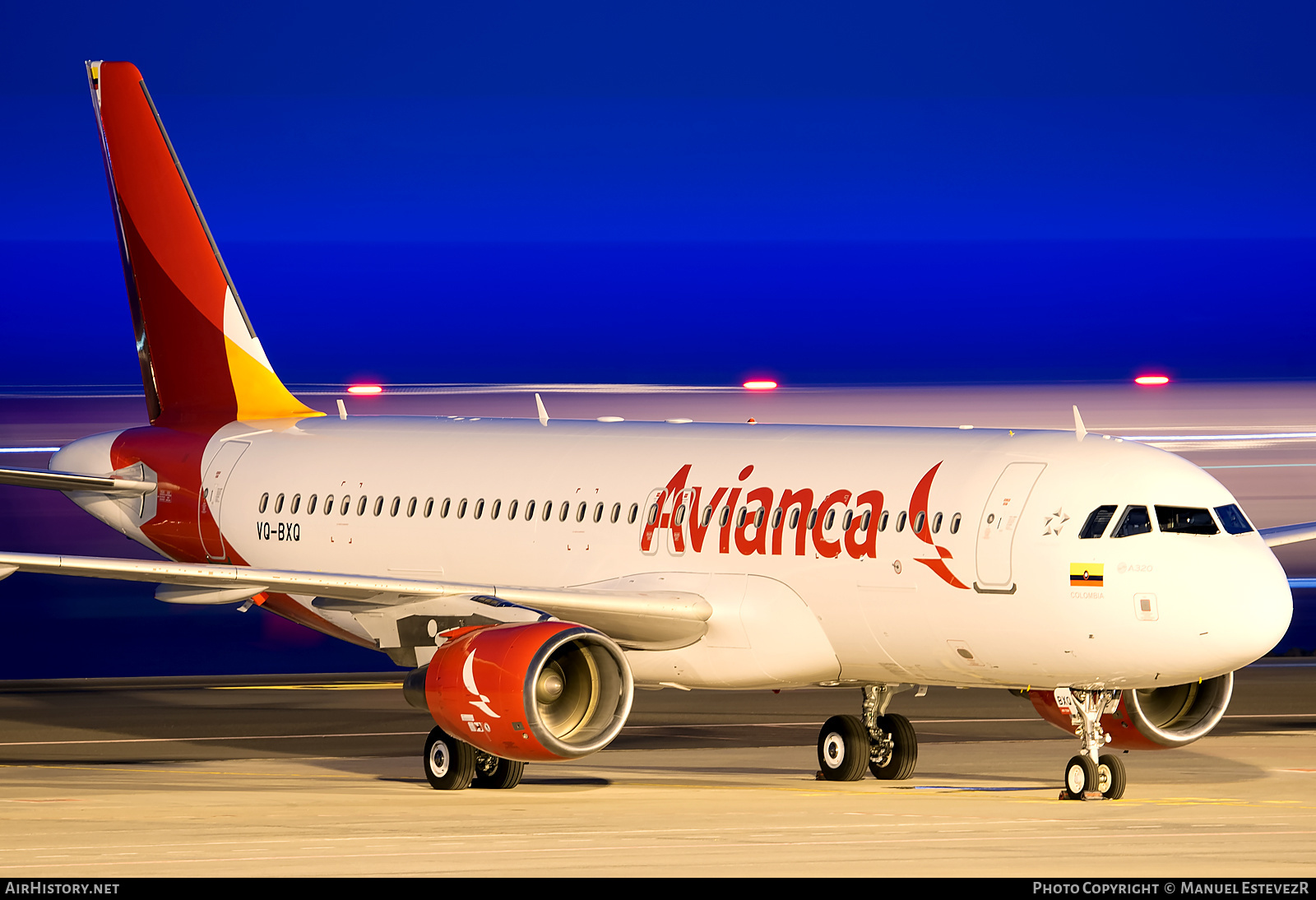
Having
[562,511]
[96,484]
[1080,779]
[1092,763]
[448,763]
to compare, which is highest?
[96,484]

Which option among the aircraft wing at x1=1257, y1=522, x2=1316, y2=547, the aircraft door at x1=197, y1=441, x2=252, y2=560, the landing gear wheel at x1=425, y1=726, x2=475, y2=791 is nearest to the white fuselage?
the aircraft door at x1=197, y1=441, x2=252, y2=560

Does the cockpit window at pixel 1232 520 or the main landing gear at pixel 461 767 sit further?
the main landing gear at pixel 461 767

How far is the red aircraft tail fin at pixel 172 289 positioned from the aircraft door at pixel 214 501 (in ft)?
4.79

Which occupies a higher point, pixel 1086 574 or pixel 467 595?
pixel 467 595

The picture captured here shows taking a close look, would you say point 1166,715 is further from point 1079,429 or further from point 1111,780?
point 1079,429

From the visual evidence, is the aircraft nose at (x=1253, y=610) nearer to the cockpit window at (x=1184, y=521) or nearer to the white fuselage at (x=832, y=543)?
the white fuselage at (x=832, y=543)

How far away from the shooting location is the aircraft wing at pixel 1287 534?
3013 cm

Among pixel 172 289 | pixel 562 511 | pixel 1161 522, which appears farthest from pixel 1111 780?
pixel 172 289

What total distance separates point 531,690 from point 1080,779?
21.2ft

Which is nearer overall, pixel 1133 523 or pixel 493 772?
pixel 1133 523

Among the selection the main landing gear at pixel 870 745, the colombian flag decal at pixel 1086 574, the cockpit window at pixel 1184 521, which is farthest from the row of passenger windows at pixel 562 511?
the main landing gear at pixel 870 745

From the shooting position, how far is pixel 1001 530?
27.2 metres

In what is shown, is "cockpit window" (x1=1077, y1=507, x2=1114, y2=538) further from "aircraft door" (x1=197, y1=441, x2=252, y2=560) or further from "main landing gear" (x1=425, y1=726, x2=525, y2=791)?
"aircraft door" (x1=197, y1=441, x2=252, y2=560)

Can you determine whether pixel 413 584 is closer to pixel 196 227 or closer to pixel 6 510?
pixel 196 227
